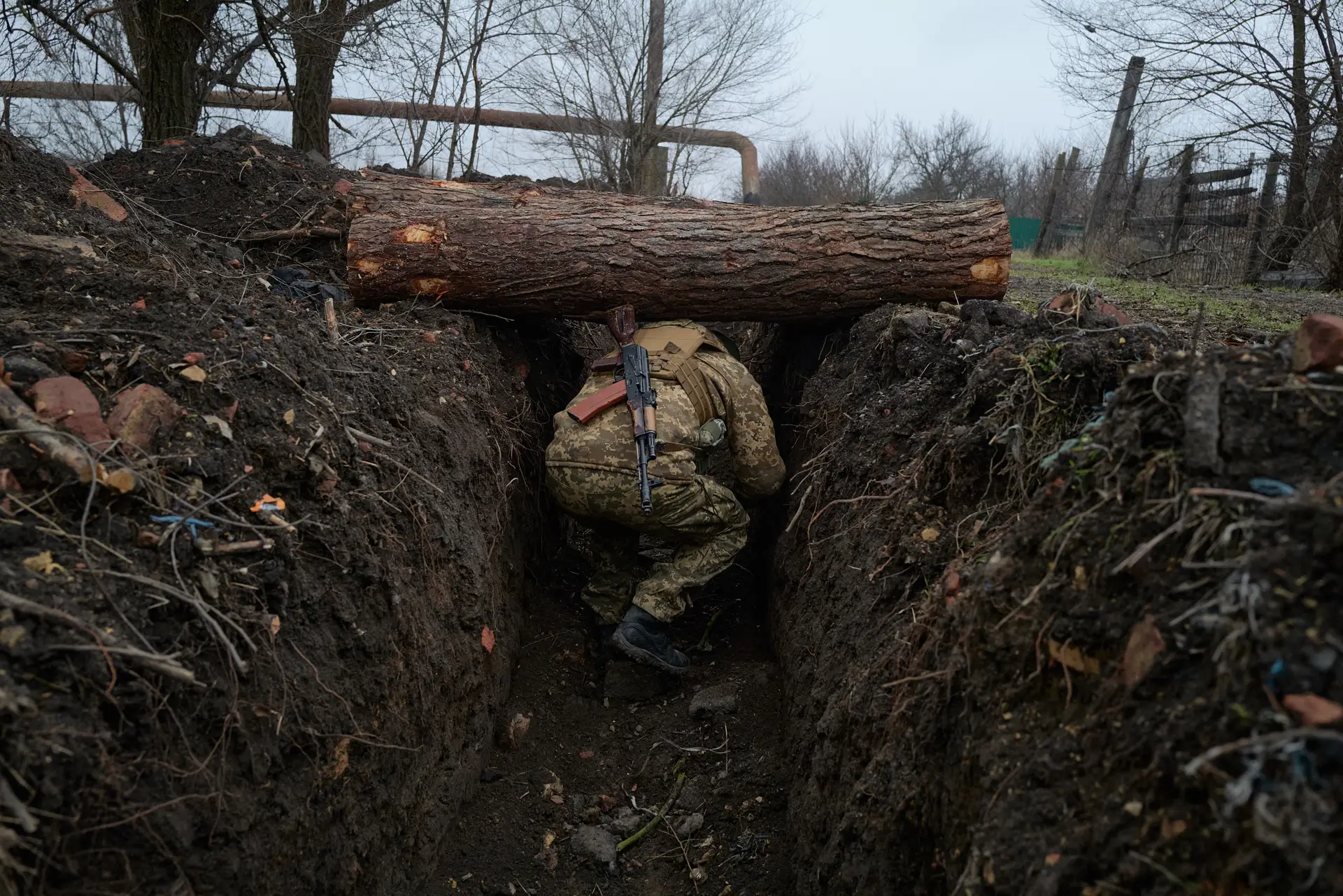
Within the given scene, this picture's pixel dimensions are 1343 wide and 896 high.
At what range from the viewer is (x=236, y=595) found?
2.20 metres

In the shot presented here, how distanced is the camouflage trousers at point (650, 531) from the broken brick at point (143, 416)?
1940 mm

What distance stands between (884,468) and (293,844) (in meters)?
2.19

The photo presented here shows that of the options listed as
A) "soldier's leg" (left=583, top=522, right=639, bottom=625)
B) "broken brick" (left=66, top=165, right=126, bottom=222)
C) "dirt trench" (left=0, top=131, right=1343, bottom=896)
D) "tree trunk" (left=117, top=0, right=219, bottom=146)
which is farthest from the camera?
"tree trunk" (left=117, top=0, right=219, bottom=146)

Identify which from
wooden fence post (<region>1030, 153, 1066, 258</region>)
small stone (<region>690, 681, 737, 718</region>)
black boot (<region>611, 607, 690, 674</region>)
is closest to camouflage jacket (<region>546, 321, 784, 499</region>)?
black boot (<region>611, 607, 690, 674</region>)

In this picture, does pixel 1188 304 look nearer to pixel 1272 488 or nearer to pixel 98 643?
pixel 1272 488

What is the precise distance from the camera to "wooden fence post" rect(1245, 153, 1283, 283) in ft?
30.6

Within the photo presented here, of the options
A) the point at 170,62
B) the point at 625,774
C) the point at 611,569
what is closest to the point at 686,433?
the point at 611,569

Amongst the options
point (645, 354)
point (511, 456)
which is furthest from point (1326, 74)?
point (511, 456)

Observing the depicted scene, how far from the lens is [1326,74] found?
27.0ft

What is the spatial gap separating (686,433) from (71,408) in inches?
97.8

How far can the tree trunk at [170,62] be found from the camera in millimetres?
5645

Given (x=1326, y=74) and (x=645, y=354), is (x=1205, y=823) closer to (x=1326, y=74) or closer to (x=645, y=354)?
(x=645, y=354)

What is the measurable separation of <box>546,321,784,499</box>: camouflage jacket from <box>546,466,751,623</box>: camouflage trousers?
0.23 ft

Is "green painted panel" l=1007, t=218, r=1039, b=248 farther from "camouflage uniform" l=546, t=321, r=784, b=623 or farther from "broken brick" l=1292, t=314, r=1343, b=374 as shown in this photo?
"broken brick" l=1292, t=314, r=1343, b=374
